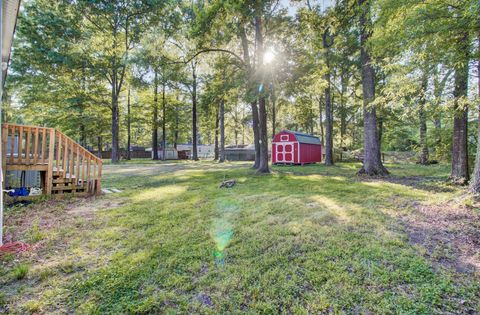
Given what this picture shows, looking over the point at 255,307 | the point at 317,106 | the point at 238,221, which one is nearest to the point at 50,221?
the point at 238,221

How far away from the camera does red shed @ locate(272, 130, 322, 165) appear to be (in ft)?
53.5

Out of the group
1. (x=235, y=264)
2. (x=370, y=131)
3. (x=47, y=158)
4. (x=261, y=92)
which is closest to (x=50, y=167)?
(x=47, y=158)

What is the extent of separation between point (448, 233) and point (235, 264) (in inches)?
116

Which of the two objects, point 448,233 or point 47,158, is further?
point 47,158

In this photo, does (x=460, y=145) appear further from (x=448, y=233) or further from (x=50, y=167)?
(x=50, y=167)

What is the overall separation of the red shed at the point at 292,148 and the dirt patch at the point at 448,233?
39.2ft

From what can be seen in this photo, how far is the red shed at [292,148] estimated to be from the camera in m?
16.3

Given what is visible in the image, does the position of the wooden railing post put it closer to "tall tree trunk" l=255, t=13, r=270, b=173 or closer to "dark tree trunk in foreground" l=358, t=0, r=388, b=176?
"tall tree trunk" l=255, t=13, r=270, b=173

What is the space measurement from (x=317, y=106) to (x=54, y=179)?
2354cm

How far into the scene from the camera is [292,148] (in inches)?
645

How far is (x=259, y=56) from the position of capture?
990 cm

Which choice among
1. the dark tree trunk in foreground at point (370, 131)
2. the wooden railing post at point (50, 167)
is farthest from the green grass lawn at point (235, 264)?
the dark tree trunk in foreground at point (370, 131)

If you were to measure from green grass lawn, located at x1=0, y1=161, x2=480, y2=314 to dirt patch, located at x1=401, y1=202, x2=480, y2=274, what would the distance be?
0.03 metres

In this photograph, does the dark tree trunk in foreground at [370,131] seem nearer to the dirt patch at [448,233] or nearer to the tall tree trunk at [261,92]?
the tall tree trunk at [261,92]
